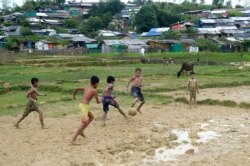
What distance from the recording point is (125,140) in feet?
37.8

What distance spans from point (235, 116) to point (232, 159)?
6248mm

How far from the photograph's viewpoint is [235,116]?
50.2 ft

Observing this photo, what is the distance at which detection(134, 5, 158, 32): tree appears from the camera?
8975 cm

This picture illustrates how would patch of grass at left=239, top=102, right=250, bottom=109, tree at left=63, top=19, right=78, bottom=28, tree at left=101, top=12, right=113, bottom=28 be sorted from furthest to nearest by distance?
tree at left=101, top=12, right=113, bottom=28 < tree at left=63, top=19, right=78, bottom=28 < patch of grass at left=239, top=102, right=250, bottom=109

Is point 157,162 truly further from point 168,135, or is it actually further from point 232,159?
point 168,135

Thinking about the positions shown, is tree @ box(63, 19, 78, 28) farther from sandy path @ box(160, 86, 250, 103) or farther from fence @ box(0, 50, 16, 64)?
sandy path @ box(160, 86, 250, 103)

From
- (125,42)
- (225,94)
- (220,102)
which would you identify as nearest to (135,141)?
(220,102)

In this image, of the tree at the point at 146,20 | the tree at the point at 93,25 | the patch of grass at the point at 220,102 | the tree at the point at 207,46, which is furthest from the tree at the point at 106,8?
the patch of grass at the point at 220,102

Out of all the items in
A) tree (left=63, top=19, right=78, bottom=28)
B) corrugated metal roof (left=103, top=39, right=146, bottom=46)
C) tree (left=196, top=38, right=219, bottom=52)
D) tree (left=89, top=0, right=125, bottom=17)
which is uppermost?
tree (left=89, top=0, right=125, bottom=17)

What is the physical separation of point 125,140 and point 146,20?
8242 cm

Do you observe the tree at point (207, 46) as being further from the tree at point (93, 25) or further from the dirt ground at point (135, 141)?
the dirt ground at point (135, 141)

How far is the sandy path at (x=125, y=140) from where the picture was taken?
956 centimetres

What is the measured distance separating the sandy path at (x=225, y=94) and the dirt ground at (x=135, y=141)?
3599 mm

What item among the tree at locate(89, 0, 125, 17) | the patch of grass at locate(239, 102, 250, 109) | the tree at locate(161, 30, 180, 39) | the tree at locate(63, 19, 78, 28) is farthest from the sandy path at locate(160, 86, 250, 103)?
the tree at locate(89, 0, 125, 17)
